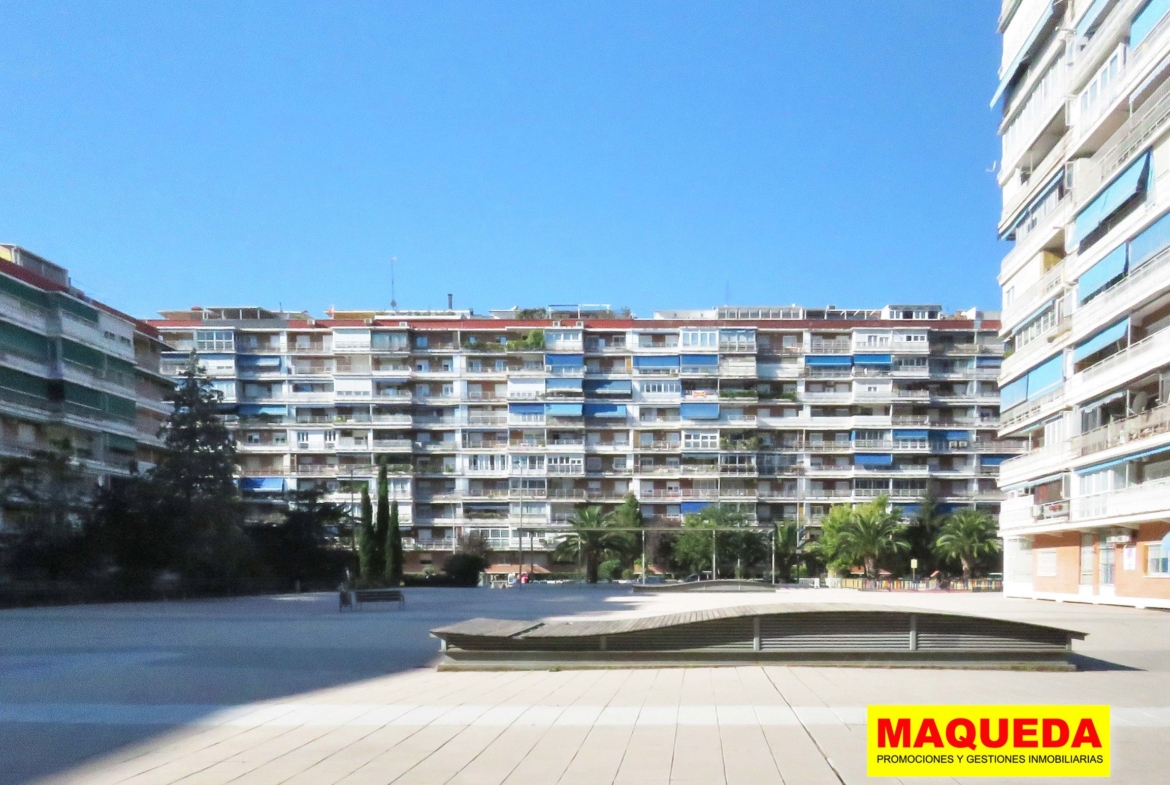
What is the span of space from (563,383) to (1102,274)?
53302 mm

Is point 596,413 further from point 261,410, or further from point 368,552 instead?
point 368,552

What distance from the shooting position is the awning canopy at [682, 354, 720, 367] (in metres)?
82.7

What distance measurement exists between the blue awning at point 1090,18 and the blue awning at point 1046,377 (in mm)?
10533

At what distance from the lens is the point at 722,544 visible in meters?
75.2

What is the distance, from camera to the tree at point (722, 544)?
246 ft

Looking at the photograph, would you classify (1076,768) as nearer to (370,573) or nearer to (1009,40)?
(1009,40)

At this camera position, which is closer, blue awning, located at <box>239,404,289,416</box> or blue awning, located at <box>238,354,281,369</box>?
blue awning, located at <box>239,404,289,416</box>

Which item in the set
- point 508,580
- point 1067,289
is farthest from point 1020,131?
point 508,580

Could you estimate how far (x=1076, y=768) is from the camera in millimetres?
6398

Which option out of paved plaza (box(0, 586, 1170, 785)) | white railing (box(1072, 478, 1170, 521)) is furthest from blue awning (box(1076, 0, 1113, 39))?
paved plaza (box(0, 586, 1170, 785))

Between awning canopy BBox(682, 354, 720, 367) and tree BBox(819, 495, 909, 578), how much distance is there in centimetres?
1595

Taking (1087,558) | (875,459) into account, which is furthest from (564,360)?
(1087,558)

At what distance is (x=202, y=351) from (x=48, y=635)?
66.4 metres

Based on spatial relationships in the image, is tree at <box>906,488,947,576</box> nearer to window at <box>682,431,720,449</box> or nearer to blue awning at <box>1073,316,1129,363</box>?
window at <box>682,431,720,449</box>
